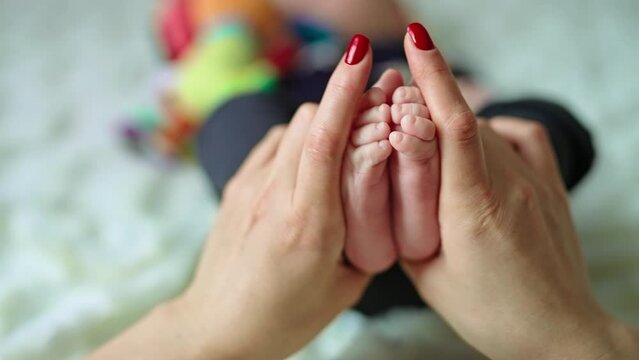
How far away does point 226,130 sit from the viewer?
30.2 inches

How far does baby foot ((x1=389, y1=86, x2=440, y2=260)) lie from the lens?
466mm

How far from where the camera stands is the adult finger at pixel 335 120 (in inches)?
19.2

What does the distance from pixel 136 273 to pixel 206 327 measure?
1.05ft

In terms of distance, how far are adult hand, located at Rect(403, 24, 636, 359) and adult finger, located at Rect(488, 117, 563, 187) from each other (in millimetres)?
58

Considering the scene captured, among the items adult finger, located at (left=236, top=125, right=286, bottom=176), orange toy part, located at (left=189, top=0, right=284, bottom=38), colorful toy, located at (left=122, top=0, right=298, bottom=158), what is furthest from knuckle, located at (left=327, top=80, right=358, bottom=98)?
orange toy part, located at (left=189, top=0, right=284, bottom=38)

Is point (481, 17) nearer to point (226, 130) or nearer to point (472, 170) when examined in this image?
point (226, 130)

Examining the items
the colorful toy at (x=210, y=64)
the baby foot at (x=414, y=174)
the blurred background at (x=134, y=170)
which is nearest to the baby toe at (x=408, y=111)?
the baby foot at (x=414, y=174)

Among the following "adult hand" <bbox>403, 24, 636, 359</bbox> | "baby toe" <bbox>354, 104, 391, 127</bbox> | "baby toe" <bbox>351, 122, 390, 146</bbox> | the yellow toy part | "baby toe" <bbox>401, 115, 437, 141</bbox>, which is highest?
the yellow toy part

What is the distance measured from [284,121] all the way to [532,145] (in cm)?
26

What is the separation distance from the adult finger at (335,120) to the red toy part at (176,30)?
2.32 ft

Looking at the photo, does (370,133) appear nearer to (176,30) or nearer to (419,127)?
(419,127)

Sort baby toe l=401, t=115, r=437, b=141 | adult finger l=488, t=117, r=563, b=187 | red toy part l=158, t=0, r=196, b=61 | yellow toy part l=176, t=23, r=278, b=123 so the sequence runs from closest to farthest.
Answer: baby toe l=401, t=115, r=437, b=141 < adult finger l=488, t=117, r=563, b=187 < yellow toy part l=176, t=23, r=278, b=123 < red toy part l=158, t=0, r=196, b=61

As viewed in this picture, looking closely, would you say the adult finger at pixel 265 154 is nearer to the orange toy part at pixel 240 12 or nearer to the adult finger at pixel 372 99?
the adult finger at pixel 372 99

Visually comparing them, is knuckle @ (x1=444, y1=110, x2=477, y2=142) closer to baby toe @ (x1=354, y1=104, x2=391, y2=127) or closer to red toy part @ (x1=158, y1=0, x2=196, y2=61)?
baby toe @ (x1=354, y1=104, x2=391, y2=127)
